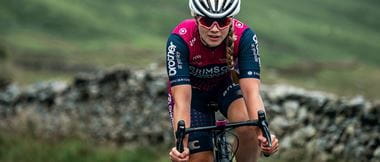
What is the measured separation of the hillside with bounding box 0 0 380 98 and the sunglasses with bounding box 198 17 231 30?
241 feet

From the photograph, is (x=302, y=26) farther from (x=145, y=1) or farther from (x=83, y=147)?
(x=83, y=147)

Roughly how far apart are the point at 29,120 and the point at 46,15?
112m

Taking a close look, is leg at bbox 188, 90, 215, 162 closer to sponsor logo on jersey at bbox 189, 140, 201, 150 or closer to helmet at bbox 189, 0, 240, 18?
sponsor logo on jersey at bbox 189, 140, 201, 150

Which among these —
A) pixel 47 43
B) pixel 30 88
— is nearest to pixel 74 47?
pixel 47 43

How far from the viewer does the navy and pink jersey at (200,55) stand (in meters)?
6.45

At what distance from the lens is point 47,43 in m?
111

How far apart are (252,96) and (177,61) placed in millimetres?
741

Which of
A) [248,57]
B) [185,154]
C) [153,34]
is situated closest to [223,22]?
[248,57]

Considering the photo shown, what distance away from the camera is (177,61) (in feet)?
21.2

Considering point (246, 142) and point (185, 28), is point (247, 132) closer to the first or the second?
point (246, 142)

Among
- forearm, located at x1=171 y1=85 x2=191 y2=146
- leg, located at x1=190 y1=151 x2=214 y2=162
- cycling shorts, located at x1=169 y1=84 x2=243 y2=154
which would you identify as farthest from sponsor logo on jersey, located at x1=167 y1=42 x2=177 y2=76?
leg, located at x1=190 y1=151 x2=214 y2=162

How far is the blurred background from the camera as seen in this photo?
3649 inches

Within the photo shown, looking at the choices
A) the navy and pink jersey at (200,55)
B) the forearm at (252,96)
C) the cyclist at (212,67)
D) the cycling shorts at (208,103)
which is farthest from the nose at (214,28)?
the cycling shorts at (208,103)

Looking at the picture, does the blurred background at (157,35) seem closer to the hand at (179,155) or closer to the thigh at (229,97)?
the thigh at (229,97)
